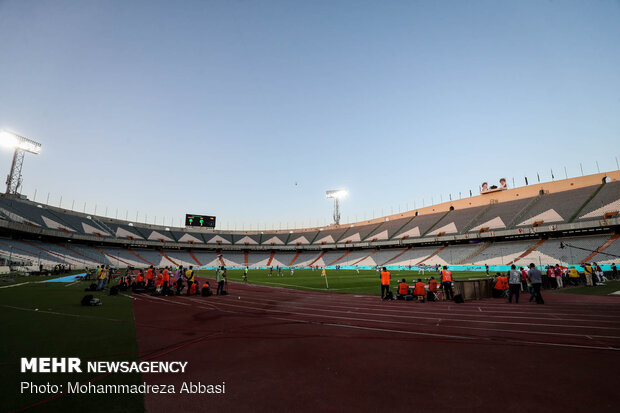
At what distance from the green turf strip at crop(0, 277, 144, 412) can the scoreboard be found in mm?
60739

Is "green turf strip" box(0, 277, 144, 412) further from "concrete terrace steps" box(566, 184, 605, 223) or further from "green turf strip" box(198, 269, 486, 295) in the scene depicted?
"concrete terrace steps" box(566, 184, 605, 223)

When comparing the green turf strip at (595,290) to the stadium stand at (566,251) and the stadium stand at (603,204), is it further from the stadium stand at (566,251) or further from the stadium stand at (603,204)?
the stadium stand at (603,204)

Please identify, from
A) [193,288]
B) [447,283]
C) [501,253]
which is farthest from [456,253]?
[193,288]

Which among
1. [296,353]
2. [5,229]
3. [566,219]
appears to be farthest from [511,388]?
[5,229]

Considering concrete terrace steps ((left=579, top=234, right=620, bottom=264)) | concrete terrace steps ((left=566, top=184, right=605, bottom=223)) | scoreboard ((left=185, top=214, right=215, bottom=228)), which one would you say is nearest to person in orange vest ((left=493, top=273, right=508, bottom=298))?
concrete terrace steps ((left=579, top=234, right=620, bottom=264))

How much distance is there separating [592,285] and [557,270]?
115 inches

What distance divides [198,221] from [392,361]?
72157mm

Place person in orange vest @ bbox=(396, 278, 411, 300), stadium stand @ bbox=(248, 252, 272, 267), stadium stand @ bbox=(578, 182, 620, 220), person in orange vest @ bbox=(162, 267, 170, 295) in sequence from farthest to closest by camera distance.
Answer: stadium stand @ bbox=(248, 252, 272, 267) < stadium stand @ bbox=(578, 182, 620, 220) < person in orange vest @ bbox=(162, 267, 170, 295) < person in orange vest @ bbox=(396, 278, 411, 300)

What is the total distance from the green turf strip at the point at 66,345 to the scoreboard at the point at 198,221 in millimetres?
60739

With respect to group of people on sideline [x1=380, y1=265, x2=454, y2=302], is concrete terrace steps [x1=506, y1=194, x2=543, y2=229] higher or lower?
higher

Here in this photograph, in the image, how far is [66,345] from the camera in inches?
247

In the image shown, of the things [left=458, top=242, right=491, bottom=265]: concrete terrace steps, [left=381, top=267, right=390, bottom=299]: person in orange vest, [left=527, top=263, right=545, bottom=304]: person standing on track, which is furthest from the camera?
[left=458, top=242, right=491, bottom=265]: concrete terrace steps

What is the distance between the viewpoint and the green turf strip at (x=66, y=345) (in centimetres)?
379

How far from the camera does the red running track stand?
388 centimetres
